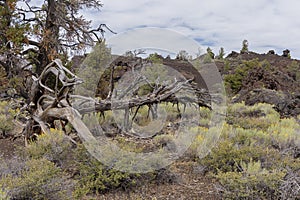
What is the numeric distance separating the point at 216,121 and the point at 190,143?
3.48m

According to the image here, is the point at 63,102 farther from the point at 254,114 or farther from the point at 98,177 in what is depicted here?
the point at 254,114

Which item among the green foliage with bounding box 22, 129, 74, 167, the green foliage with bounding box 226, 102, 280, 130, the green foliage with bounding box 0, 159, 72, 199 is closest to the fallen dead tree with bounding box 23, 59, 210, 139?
the green foliage with bounding box 22, 129, 74, 167

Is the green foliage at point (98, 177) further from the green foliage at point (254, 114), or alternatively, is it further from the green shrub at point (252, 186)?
the green foliage at point (254, 114)

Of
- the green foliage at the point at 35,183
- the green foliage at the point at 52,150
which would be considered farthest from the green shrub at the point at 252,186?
the green foliage at the point at 52,150

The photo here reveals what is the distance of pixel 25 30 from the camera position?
674 centimetres

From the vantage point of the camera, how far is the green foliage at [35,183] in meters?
3.51

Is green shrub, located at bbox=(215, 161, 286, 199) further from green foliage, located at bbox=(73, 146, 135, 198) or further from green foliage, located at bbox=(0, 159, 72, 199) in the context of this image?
green foliage, located at bbox=(0, 159, 72, 199)

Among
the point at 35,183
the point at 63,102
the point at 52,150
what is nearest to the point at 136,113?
the point at 63,102

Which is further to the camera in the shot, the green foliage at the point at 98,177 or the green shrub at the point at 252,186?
the green foliage at the point at 98,177

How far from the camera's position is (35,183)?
368 centimetres

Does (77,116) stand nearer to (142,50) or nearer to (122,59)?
(142,50)

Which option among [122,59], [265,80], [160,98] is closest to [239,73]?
[265,80]

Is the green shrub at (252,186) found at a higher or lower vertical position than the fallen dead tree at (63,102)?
lower

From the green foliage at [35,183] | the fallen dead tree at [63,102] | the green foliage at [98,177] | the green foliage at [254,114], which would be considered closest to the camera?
the green foliage at [35,183]
